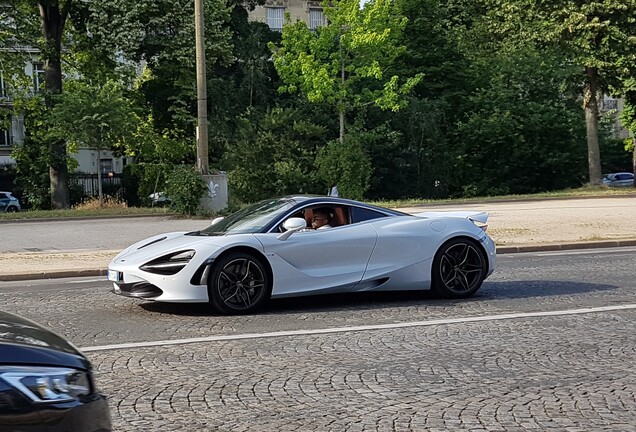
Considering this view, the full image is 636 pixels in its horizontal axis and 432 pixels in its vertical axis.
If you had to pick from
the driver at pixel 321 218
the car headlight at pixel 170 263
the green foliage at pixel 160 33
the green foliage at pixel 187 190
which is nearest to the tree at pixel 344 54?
the green foliage at pixel 160 33

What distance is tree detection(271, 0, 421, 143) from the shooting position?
41875mm

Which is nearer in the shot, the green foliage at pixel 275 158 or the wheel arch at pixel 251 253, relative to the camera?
the wheel arch at pixel 251 253

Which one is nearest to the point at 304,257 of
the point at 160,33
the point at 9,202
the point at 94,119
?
the point at 94,119

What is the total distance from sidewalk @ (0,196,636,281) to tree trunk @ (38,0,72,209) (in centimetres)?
1786

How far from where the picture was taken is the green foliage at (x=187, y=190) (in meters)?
26.4

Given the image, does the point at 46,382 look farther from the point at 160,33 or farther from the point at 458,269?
the point at 160,33

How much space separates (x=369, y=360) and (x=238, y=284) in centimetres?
258

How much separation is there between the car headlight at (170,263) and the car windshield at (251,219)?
0.68 m

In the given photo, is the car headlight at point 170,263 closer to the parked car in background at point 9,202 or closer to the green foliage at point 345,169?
the green foliage at point 345,169

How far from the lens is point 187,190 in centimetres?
2641

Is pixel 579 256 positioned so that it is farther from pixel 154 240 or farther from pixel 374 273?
pixel 154 240

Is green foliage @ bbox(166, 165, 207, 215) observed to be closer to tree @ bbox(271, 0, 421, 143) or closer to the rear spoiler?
tree @ bbox(271, 0, 421, 143)

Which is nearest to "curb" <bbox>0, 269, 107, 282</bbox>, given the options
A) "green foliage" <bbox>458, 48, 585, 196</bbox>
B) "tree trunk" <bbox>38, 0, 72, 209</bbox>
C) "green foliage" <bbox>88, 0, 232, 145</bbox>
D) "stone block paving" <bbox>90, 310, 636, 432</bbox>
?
"stone block paving" <bbox>90, 310, 636, 432</bbox>

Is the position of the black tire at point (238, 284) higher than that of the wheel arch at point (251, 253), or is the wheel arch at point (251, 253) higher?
the wheel arch at point (251, 253)
